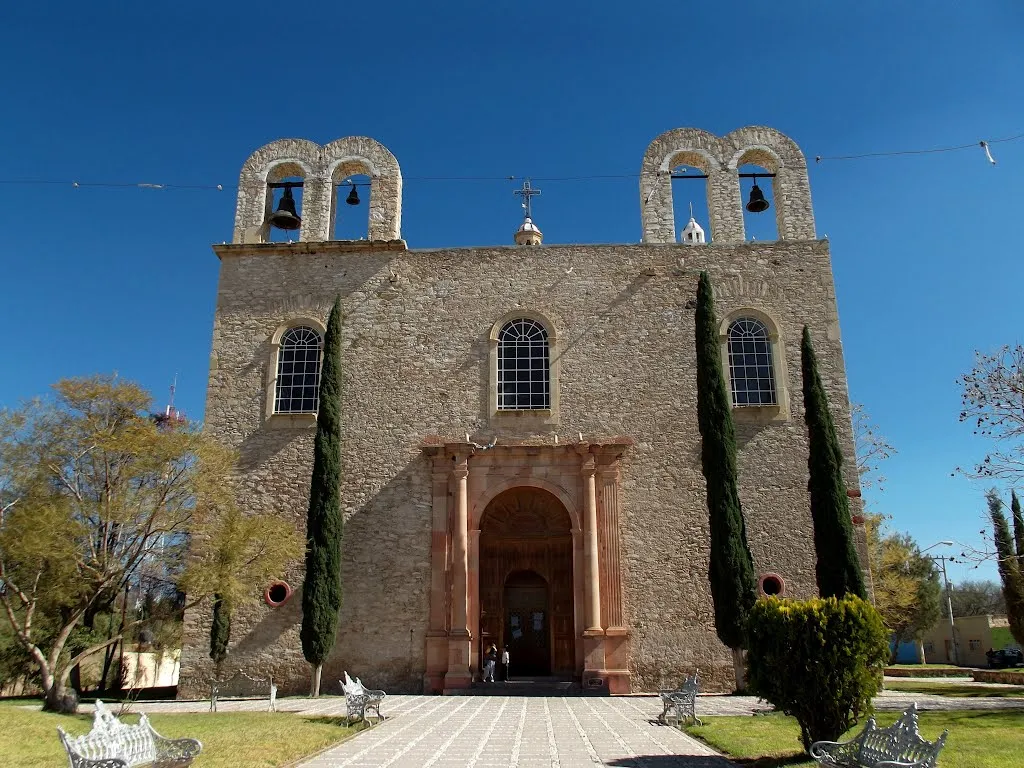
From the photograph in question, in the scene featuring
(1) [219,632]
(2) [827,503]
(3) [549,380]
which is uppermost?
(3) [549,380]

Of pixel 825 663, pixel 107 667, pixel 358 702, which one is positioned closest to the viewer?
pixel 825 663

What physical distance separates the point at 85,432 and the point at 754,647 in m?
11.8

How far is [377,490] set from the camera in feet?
63.1

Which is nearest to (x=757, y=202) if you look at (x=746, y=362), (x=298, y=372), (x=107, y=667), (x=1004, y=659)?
(x=746, y=362)

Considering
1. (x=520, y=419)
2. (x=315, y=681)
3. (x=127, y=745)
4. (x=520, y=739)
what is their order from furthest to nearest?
(x=520, y=419) < (x=315, y=681) < (x=520, y=739) < (x=127, y=745)

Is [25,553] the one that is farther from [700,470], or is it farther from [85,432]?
[700,470]

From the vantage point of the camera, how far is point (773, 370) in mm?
19797

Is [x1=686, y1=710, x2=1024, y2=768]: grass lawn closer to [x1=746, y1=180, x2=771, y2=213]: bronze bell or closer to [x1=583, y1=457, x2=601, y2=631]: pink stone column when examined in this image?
[x1=583, y1=457, x2=601, y2=631]: pink stone column

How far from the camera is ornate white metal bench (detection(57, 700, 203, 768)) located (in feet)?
22.2

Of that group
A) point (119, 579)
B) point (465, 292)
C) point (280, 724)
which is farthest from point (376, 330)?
point (280, 724)

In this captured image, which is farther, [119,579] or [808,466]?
[808,466]

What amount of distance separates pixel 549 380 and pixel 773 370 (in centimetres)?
569

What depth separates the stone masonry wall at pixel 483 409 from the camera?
1822 centimetres

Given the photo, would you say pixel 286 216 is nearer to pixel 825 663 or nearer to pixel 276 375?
pixel 276 375
